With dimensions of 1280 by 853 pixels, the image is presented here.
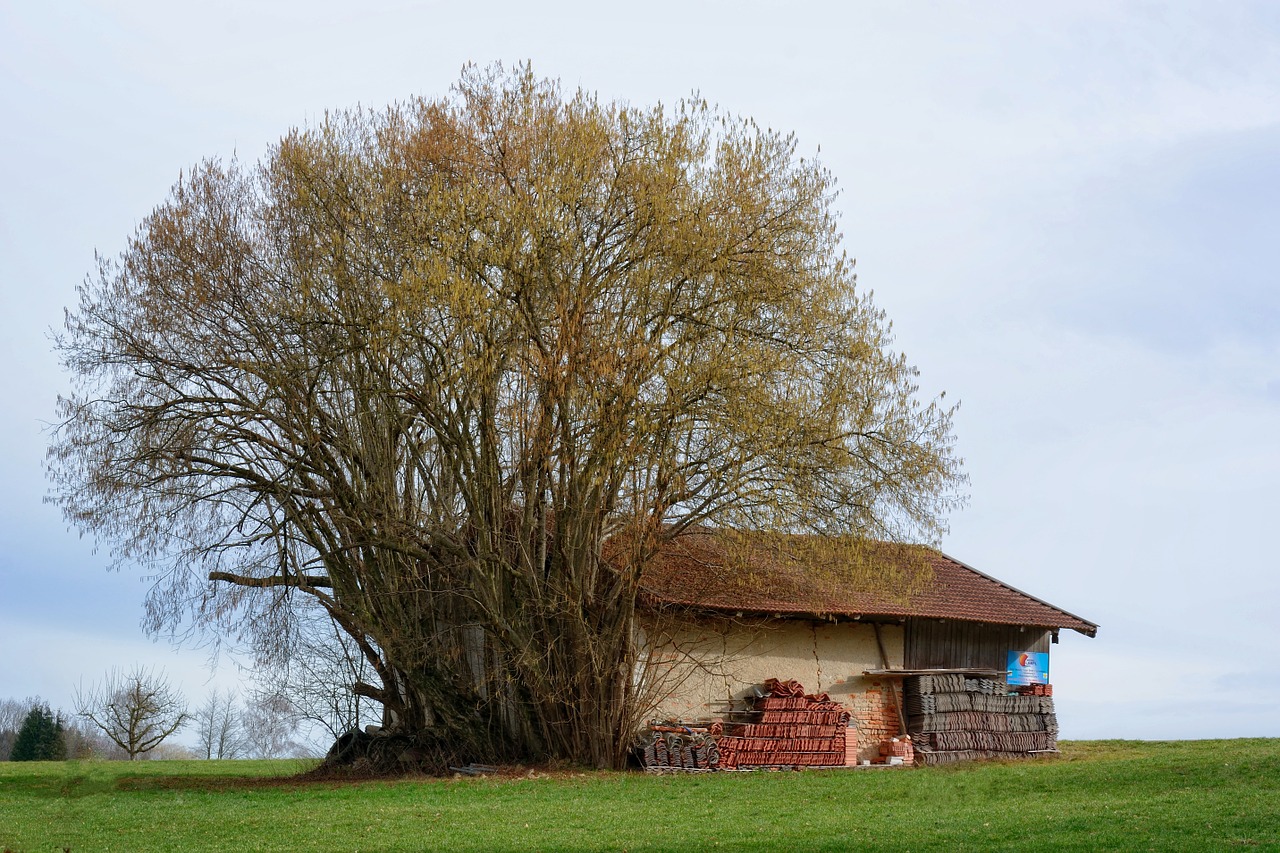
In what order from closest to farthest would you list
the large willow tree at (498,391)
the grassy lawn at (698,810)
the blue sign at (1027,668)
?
1. the grassy lawn at (698,810)
2. the large willow tree at (498,391)
3. the blue sign at (1027,668)

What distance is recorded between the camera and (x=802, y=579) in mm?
22703

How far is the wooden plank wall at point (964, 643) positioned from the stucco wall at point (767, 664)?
0.49 meters

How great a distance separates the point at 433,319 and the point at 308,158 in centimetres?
429

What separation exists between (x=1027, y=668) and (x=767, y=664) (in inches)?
282

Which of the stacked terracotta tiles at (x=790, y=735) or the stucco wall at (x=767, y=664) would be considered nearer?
the stacked terracotta tiles at (x=790, y=735)

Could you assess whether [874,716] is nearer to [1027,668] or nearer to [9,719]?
[1027,668]

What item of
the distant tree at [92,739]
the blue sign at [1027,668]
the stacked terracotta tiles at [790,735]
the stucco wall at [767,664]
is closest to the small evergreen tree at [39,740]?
the distant tree at [92,739]

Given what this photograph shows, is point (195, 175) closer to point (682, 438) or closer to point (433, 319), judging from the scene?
point (433, 319)

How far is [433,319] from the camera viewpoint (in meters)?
21.0

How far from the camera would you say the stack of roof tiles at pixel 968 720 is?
2423 centimetres

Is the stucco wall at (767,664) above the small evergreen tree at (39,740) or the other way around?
above

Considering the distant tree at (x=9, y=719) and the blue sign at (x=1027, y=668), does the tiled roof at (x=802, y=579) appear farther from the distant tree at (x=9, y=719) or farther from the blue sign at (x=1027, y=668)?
the distant tree at (x=9, y=719)

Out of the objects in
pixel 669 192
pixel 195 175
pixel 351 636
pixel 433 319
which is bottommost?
pixel 351 636

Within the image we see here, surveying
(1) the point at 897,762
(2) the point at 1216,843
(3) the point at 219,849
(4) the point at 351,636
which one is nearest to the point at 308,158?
(4) the point at 351,636
